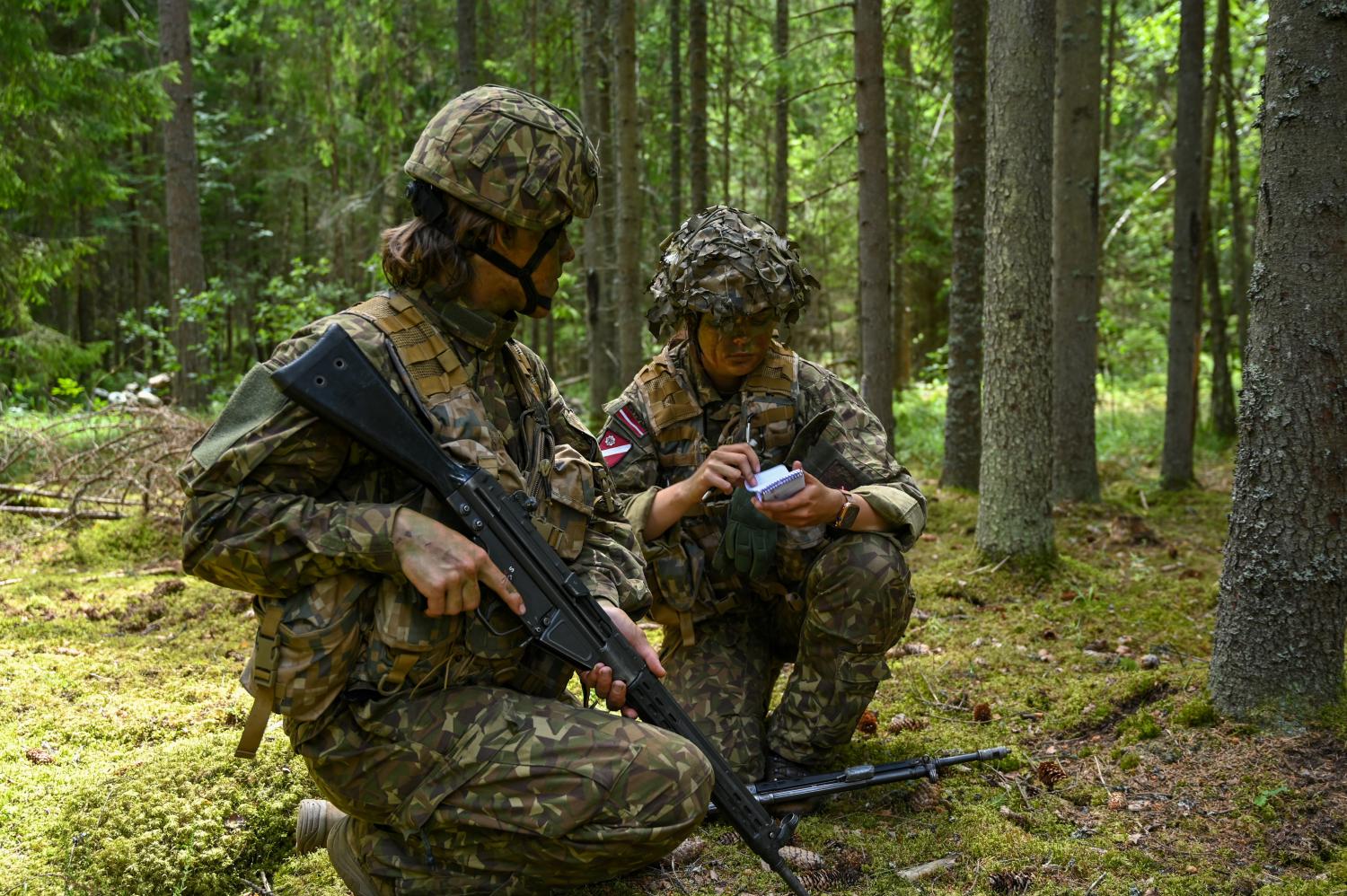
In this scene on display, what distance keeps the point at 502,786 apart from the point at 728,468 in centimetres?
136

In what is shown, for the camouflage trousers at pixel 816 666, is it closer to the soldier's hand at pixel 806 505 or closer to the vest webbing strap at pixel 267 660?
the soldier's hand at pixel 806 505

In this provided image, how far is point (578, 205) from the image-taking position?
2.74 metres

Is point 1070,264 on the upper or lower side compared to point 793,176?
lower

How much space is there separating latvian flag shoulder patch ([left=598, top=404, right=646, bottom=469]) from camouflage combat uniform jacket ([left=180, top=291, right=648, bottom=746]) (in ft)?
3.22

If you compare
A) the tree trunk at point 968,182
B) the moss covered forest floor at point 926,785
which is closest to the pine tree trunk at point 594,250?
the tree trunk at point 968,182

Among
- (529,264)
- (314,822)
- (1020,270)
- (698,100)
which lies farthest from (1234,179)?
(314,822)

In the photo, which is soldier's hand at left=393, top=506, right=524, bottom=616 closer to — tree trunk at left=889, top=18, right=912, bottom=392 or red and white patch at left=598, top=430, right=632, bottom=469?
red and white patch at left=598, top=430, right=632, bottom=469

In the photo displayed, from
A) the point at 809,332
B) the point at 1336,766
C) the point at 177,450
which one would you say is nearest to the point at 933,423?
the point at 809,332

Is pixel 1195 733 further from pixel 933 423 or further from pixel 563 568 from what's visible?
pixel 933 423

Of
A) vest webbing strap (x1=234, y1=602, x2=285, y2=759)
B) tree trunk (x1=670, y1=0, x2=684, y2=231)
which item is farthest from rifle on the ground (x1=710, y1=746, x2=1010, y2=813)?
tree trunk (x1=670, y1=0, x2=684, y2=231)

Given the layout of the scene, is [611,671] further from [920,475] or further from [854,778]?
[920,475]

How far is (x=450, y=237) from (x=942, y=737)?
9.16 feet

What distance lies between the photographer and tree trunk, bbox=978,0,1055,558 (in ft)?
19.1

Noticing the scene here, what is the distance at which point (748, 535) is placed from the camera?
140 inches
